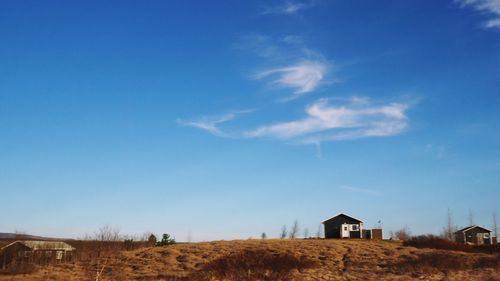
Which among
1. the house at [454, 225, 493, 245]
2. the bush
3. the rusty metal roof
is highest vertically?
the house at [454, 225, 493, 245]

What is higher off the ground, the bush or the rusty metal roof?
the rusty metal roof

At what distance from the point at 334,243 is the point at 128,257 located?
1968 centimetres

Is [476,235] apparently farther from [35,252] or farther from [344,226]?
[35,252]

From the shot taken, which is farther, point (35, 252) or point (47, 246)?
point (47, 246)

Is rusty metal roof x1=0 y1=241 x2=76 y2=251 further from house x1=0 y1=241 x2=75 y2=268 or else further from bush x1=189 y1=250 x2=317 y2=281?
bush x1=189 y1=250 x2=317 y2=281

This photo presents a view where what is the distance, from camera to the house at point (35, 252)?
1917 inches

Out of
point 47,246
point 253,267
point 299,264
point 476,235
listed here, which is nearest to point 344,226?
point 476,235

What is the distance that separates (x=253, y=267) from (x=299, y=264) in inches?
146

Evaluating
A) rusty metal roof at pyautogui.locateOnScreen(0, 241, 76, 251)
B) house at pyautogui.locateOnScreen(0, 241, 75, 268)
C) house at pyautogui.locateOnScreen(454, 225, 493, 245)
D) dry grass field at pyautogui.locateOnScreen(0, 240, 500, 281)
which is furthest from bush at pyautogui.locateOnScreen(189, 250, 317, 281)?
house at pyautogui.locateOnScreen(454, 225, 493, 245)

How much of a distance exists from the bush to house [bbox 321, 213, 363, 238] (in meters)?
24.0

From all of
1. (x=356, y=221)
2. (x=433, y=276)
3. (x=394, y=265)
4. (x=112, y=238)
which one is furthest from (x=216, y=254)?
(x=356, y=221)

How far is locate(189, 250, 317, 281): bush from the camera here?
33844mm

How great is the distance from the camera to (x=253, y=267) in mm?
35969

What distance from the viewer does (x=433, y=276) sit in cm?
3406
